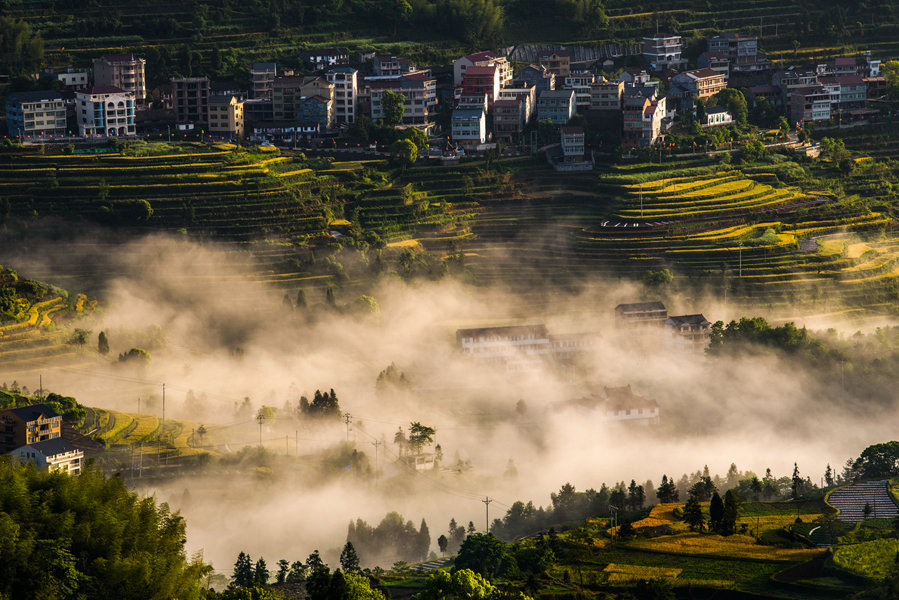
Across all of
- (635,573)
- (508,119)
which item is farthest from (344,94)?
(635,573)

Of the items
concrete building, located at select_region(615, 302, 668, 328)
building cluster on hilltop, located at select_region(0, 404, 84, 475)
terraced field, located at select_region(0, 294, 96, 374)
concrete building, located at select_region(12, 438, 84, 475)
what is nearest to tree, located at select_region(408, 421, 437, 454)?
building cluster on hilltop, located at select_region(0, 404, 84, 475)

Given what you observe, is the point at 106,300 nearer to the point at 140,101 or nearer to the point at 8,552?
the point at 140,101

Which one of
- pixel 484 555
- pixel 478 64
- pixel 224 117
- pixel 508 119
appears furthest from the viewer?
pixel 478 64

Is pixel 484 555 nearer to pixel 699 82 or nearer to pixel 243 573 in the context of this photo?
pixel 243 573

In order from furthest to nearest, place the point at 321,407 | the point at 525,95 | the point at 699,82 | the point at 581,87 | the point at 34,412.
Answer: the point at 699,82 < the point at 525,95 < the point at 581,87 < the point at 321,407 < the point at 34,412

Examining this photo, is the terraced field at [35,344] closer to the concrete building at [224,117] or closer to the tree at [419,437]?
the tree at [419,437]

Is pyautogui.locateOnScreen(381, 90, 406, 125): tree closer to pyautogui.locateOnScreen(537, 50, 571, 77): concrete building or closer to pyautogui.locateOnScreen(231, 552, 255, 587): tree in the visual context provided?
pyautogui.locateOnScreen(537, 50, 571, 77): concrete building
